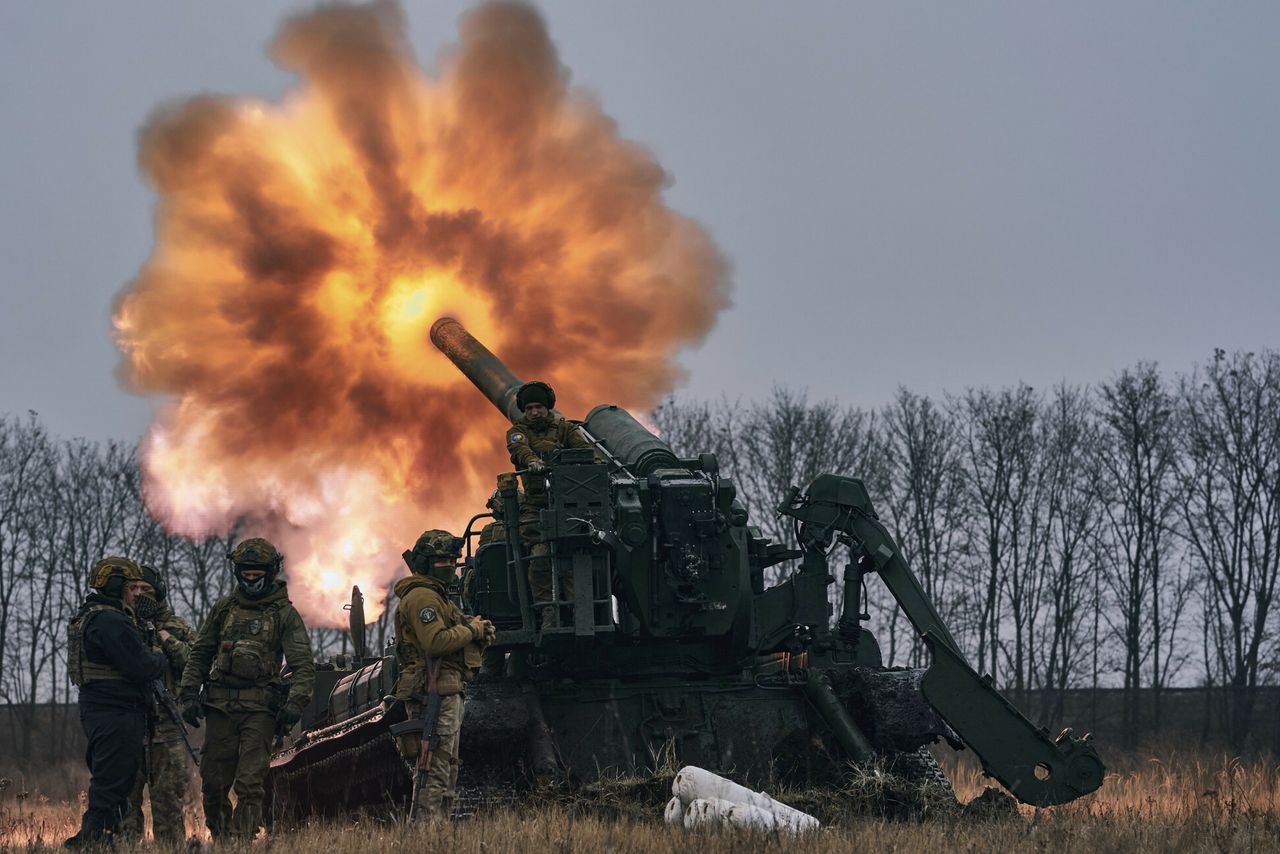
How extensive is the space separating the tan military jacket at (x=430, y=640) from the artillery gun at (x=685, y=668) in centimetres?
119

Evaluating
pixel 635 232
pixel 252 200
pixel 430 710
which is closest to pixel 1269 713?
pixel 635 232

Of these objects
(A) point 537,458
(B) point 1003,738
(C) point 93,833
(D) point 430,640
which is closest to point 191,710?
(C) point 93,833

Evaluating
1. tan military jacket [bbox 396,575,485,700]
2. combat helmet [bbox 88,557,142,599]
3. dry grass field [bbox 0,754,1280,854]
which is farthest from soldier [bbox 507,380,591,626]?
combat helmet [bbox 88,557,142,599]

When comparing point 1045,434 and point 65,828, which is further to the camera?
point 1045,434

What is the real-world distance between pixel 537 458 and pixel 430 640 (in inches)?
123

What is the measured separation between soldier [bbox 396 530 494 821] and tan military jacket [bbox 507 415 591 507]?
189 centimetres

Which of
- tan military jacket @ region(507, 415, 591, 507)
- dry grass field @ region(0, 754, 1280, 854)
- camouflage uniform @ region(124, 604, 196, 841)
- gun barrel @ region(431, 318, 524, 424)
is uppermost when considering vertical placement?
gun barrel @ region(431, 318, 524, 424)

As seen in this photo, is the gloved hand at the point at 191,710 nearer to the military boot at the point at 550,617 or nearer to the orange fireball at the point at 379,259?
the military boot at the point at 550,617

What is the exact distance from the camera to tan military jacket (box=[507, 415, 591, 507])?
15.1 meters

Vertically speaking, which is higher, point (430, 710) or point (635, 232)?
point (635, 232)

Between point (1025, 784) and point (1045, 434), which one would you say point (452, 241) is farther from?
point (1045, 434)

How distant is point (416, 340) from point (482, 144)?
2.92 meters

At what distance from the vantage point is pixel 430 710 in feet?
41.9

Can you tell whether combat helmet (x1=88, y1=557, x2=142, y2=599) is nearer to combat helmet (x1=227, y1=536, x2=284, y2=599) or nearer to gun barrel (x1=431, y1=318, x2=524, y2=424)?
combat helmet (x1=227, y1=536, x2=284, y2=599)
